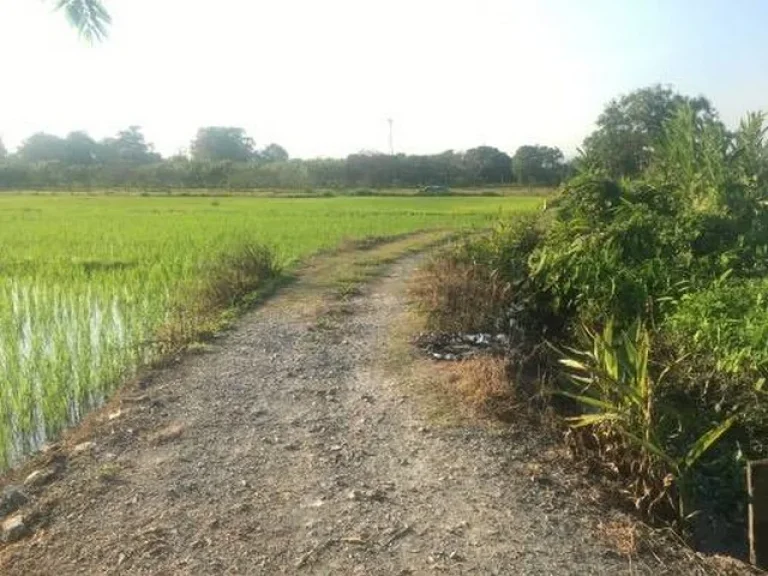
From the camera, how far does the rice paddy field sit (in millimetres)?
6574

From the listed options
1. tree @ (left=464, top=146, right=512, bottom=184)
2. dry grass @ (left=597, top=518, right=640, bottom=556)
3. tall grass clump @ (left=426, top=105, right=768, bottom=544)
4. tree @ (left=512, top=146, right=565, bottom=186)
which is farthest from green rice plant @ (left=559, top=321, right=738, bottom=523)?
tree @ (left=464, top=146, right=512, bottom=184)

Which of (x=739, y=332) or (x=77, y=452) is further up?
(x=739, y=332)

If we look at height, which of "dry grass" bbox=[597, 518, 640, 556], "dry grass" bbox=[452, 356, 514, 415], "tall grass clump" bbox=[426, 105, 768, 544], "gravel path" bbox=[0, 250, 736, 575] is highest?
"tall grass clump" bbox=[426, 105, 768, 544]

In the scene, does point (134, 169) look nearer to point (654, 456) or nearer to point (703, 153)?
point (703, 153)

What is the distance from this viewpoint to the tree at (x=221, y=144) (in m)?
69.5

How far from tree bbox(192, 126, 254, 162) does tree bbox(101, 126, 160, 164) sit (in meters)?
4.04

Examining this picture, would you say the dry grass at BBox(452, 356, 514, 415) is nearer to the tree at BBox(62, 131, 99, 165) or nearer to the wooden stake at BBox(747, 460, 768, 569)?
the wooden stake at BBox(747, 460, 768, 569)

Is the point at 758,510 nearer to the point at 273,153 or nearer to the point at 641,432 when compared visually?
the point at 641,432

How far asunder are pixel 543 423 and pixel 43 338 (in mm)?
5519

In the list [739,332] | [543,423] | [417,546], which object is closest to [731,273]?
[739,332]

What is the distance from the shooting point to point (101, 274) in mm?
12461

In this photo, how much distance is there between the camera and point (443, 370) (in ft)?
22.1

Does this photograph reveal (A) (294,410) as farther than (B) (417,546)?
Yes

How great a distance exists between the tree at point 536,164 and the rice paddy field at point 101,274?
1632 centimetres
